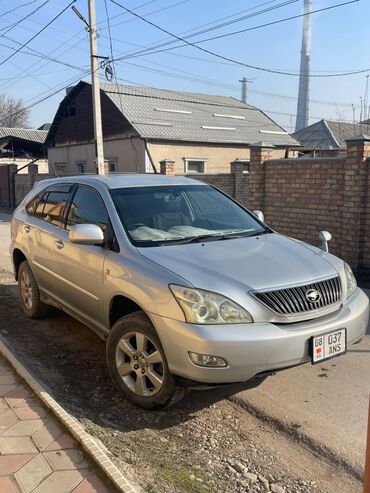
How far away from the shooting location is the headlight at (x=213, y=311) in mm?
2904

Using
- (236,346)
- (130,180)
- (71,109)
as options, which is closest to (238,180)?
(130,180)

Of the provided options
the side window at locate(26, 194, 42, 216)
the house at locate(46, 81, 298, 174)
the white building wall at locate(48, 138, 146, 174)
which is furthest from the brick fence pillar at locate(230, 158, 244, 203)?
the white building wall at locate(48, 138, 146, 174)

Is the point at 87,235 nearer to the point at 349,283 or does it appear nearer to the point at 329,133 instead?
the point at 349,283

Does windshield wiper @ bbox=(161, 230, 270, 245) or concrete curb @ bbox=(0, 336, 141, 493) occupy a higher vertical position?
windshield wiper @ bbox=(161, 230, 270, 245)

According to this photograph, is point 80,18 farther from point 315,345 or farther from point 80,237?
point 315,345

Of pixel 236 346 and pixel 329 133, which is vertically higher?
pixel 329 133

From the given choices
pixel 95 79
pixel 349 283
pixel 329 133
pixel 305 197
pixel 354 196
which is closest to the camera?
pixel 349 283

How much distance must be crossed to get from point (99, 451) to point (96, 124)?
15345 millimetres

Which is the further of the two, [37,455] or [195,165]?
[195,165]

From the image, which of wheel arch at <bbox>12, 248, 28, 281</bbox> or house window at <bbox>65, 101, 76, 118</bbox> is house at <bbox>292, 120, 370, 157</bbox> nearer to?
house window at <bbox>65, 101, 76, 118</bbox>

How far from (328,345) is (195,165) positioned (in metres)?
21.7

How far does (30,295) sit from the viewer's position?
5.35 meters

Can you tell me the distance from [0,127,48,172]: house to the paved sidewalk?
29694 mm

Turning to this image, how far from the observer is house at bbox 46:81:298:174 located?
23047 millimetres
